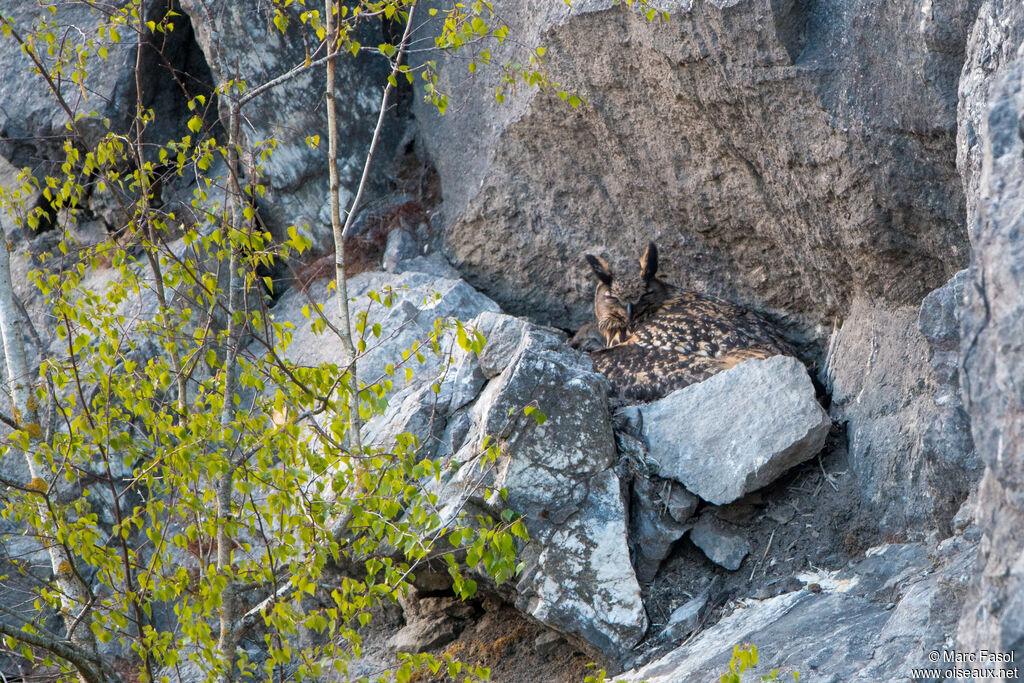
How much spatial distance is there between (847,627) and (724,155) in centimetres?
275

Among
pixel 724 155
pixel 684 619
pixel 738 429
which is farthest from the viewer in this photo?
pixel 724 155

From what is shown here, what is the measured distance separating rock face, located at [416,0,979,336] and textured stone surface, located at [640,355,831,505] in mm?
838

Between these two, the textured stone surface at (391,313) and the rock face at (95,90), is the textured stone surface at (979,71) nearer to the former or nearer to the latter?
the textured stone surface at (391,313)

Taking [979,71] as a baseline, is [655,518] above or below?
below

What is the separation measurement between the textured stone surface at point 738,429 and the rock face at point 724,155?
0.84 metres

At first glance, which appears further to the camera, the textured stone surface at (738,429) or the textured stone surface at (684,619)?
the textured stone surface at (738,429)

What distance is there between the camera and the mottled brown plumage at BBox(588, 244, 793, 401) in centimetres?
535

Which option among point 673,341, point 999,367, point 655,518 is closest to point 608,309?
point 673,341

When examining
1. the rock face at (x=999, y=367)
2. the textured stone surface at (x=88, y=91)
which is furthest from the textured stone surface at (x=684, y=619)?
the textured stone surface at (x=88, y=91)

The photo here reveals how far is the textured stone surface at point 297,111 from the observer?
642cm

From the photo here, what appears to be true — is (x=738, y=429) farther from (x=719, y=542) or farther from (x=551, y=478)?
(x=551, y=478)

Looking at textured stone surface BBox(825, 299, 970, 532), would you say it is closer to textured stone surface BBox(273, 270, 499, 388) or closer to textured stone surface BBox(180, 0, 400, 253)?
textured stone surface BBox(273, 270, 499, 388)

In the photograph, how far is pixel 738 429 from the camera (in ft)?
15.1

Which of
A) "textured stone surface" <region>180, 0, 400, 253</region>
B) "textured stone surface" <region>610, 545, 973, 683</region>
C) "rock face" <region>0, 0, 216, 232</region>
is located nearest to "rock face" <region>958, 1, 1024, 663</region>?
"textured stone surface" <region>610, 545, 973, 683</region>
